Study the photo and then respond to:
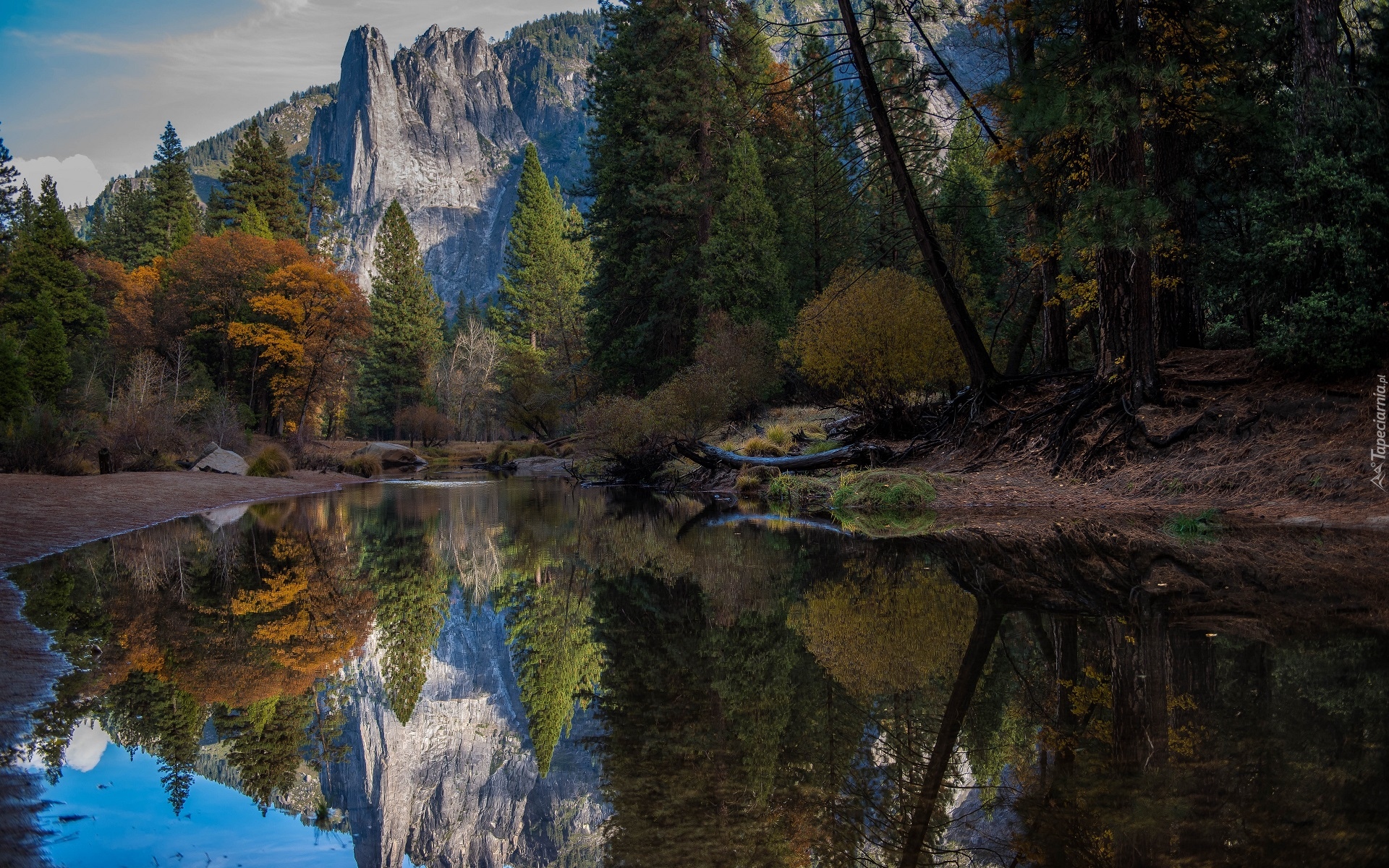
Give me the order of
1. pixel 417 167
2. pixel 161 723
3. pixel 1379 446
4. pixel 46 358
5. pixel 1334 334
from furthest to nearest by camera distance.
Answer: pixel 417 167
pixel 46 358
pixel 1334 334
pixel 1379 446
pixel 161 723

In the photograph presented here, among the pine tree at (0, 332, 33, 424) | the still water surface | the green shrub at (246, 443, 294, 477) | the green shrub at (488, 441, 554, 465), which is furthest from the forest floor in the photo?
the green shrub at (488, 441, 554, 465)

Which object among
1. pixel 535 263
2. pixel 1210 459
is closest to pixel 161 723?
pixel 1210 459

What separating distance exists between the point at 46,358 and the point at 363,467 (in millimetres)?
13472

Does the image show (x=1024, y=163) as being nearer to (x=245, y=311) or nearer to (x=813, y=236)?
(x=813, y=236)

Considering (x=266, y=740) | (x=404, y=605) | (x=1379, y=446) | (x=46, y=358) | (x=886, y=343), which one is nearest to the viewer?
(x=266, y=740)

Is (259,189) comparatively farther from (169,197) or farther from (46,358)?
(46,358)

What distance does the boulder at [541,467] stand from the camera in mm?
33531

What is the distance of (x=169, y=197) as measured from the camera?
62594 mm

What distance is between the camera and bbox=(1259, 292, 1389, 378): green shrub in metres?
9.45

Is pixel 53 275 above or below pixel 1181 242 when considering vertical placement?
above

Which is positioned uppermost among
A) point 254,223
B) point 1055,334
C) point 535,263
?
point 254,223

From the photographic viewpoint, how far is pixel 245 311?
43594 mm

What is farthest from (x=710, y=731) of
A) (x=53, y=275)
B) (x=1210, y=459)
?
(x=53, y=275)

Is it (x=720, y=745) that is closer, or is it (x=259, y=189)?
(x=720, y=745)
